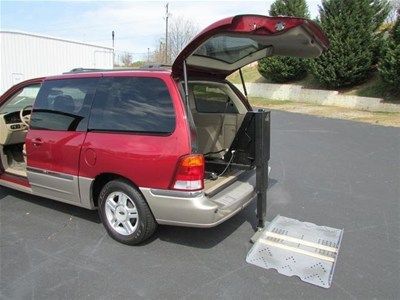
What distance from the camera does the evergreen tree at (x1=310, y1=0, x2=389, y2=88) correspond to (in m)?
18.8

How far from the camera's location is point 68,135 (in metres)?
4.47

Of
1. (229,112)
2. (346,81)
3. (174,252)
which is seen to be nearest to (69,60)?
(346,81)

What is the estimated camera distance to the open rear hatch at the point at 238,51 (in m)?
3.41

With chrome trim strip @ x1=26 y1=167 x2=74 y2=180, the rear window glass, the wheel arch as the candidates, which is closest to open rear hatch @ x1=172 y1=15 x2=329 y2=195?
the rear window glass

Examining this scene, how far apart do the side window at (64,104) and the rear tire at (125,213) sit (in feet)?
2.55

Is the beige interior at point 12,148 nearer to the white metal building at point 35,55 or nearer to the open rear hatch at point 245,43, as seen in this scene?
the open rear hatch at point 245,43

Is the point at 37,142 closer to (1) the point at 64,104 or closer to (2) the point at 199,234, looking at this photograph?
(1) the point at 64,104

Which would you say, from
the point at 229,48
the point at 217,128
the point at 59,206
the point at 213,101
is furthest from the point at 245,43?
the point at 59,206

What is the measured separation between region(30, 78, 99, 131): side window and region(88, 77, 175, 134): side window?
15 cm

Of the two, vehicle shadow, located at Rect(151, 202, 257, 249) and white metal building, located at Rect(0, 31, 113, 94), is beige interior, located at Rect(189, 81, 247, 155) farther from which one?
white metal building, located at Rect(0, 31, 113, 94)

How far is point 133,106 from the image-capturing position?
159 inches

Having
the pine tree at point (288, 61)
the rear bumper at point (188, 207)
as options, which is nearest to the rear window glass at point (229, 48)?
the rear bumper at point (188, 207)

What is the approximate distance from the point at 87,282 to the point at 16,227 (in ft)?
5.40

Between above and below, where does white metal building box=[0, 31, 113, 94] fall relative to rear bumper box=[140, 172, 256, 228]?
above
